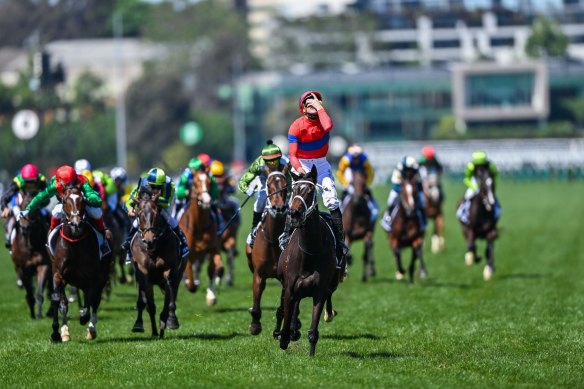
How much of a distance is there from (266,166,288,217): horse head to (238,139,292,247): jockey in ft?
2.91

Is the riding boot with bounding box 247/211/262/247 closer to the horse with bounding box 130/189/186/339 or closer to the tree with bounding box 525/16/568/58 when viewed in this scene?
the horse with bounding box 130/189/186/339

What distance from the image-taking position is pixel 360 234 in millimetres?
25922

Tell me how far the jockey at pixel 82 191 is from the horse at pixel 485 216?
33.9 feet

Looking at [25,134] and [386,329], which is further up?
[25,134]

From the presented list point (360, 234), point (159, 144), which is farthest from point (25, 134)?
point (159, 144)

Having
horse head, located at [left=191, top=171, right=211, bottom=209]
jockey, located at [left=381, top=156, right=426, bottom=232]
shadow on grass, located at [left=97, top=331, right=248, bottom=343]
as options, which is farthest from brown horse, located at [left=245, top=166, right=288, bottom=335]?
jockey, located at [left=381, top=156, right=426, bottom=232]

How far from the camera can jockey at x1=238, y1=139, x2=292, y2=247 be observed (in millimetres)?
16422

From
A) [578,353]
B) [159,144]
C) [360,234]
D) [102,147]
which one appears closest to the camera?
[578,353]

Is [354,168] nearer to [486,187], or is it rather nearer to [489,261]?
[486,187]

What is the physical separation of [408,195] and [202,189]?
5.83m

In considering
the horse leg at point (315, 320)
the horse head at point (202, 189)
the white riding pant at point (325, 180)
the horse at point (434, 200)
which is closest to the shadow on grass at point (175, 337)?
the horse leg at point (315, 320)

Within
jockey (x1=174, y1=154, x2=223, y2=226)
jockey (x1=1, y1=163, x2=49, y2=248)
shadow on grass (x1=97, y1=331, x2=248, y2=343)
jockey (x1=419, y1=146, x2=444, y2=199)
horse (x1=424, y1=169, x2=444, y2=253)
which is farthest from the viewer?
horse (x1=424, y1=169, x2=444, y2=253)

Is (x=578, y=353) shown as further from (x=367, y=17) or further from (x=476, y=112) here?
(x=367, y=17)

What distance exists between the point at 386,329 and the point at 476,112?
371 ft
